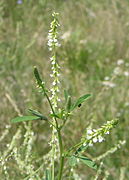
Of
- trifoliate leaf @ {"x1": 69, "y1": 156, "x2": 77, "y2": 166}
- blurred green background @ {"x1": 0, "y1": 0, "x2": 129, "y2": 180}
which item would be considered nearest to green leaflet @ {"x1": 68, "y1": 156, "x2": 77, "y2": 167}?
trifoliate leaf @ {"x1": 69, "y1": 156, "x2": 77, "y2": 166}

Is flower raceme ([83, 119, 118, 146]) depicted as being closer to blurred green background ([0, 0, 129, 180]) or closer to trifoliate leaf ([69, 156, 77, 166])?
trifoliate leaf ([69, 156, 77, 166])

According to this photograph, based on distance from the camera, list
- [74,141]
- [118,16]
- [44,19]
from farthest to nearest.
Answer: [118,16], [44,19], [74,141]

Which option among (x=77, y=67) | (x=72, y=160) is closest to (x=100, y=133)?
(x=72, y=160)

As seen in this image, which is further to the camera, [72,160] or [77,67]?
[77,67]

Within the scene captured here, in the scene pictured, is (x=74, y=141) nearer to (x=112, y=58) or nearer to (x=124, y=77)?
(x=124, y=77)

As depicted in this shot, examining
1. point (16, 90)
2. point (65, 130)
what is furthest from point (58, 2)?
point (65, 130)

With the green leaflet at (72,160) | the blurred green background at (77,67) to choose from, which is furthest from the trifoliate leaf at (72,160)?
the blurred green background at (77,67)

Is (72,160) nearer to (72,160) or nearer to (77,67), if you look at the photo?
(72,160)

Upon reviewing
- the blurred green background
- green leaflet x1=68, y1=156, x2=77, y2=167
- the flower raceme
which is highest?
the blurred green background
